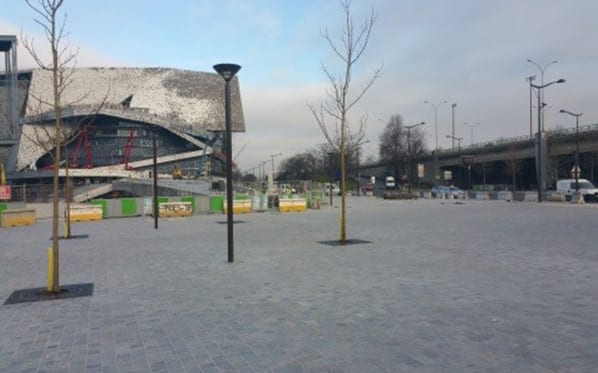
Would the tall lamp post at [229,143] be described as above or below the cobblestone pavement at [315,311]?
above

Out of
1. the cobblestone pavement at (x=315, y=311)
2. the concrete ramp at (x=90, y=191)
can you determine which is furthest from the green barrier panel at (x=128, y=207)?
the concrete ramp at (x=90, y=191)

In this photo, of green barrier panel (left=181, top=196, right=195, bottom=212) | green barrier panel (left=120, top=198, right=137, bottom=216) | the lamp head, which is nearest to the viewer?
the lamp head

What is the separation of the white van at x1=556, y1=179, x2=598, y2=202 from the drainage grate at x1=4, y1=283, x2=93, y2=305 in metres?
40.8

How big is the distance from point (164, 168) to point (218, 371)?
303 feet

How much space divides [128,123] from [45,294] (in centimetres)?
8642

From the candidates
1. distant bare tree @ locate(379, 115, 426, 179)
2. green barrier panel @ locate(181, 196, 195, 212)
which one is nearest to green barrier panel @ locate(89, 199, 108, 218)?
green barrier panel @ locate(181, 196, 195, 212)

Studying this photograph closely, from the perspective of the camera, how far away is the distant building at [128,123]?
8169 centimetres

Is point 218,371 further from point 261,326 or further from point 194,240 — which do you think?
point 194,240

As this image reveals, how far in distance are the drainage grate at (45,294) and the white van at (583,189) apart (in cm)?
4083

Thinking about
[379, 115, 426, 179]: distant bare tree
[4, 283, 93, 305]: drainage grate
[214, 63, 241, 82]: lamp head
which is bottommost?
[4, 283, 93, 305]: drainage grate

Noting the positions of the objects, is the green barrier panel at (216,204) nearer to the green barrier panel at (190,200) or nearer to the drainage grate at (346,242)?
the green barrier panel at (190,200)

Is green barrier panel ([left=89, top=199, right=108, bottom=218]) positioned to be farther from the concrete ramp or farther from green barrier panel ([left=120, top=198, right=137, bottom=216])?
the concrete ramp

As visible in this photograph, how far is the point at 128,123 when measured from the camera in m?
90.0

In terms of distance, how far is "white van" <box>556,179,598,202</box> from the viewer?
41219mm
